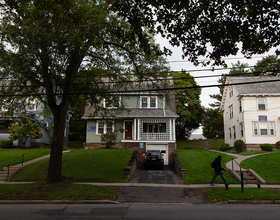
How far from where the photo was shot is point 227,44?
26.3 ft

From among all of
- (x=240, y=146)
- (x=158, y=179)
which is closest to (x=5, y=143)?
(x=158, y=179)

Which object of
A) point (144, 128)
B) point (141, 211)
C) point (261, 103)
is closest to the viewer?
point (141, 211)

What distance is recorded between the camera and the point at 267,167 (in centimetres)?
1608

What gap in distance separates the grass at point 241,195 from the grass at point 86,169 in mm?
5754

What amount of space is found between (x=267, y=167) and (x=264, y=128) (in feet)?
40.6

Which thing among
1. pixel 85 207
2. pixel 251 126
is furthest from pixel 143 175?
pixel 251 126

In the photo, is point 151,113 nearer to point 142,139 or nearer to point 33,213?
point 142,139

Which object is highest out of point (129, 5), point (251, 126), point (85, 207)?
point (129, 5)

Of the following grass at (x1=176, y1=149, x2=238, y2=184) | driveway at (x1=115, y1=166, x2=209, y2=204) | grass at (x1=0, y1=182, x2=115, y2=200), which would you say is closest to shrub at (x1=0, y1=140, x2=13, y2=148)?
grass at (x1=0, y1=182, x2=115, y2=200)

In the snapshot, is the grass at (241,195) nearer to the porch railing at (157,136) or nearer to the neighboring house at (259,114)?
the porch railing at (157,136)

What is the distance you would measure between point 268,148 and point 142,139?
13091mm

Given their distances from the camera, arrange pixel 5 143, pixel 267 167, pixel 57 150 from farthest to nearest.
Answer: pixel 5 143 < pixel 267 167 < pixel 57 150

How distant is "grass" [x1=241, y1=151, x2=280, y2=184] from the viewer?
14082 mm

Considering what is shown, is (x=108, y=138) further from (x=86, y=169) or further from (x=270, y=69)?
(x=270, y=69)
